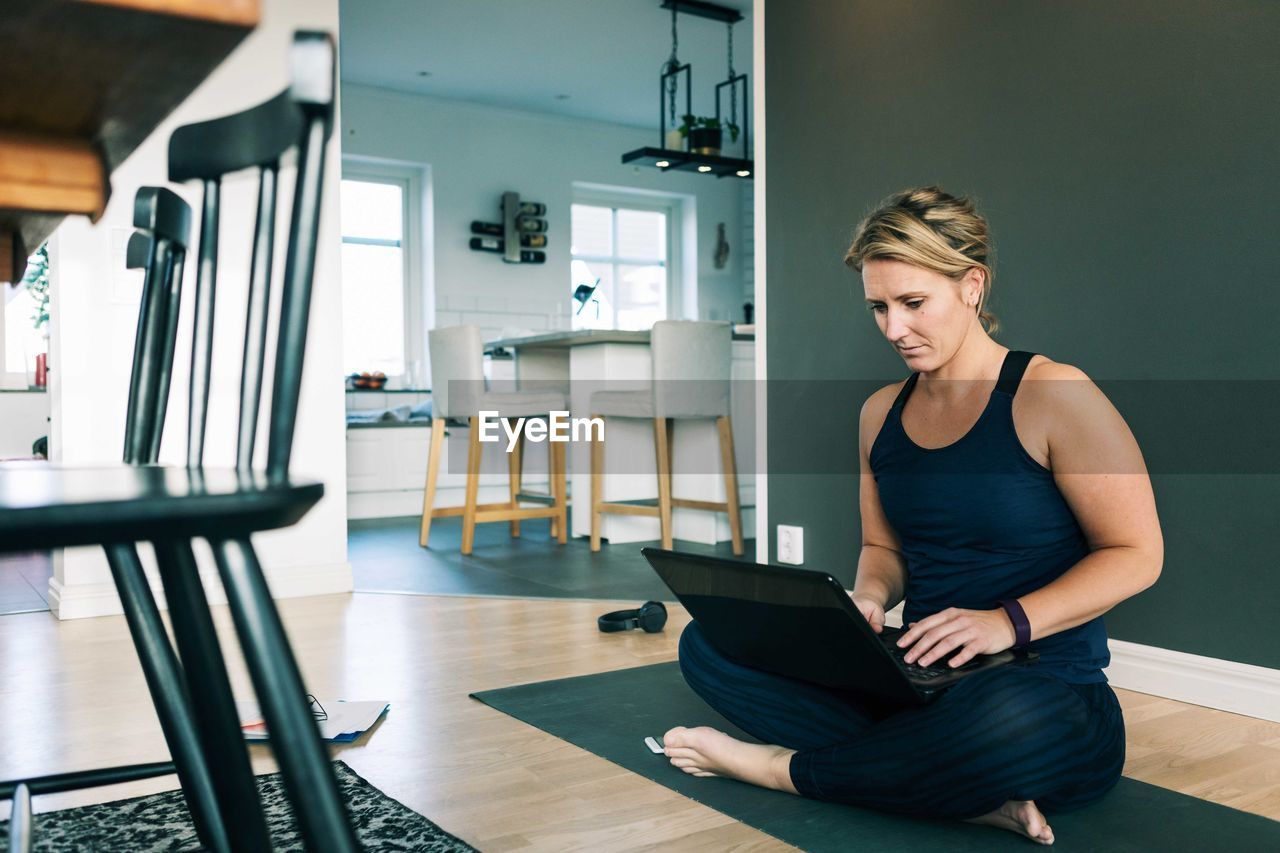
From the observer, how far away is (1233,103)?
2154mm

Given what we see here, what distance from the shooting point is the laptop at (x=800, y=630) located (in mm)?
1446

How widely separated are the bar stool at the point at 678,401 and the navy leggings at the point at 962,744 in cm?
265

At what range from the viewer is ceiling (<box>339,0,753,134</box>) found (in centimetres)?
624

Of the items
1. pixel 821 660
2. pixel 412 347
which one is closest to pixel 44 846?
pixel 821 660

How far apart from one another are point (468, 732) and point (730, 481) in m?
2.53

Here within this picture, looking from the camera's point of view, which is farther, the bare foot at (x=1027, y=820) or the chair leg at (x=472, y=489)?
the chair leg at (x=472, y=489)

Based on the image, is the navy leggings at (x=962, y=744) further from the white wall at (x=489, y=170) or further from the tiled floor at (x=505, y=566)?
the white wall at (x=489, y=170)

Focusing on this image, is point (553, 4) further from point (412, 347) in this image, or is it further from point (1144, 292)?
point (1144, 292)

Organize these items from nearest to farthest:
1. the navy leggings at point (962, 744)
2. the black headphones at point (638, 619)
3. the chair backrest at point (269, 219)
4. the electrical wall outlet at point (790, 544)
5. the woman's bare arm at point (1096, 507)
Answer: the chair backrest at point (269, 219), the navy leggings at point (962, 744), the woman's bare arm at point (1096, 507), the black headphones at point (638, 619), the electrical wall outlet at point (790, 544)

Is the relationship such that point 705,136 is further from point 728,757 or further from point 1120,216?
point 728,757

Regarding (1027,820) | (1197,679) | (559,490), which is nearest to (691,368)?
(559,490)

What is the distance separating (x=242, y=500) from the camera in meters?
0.65

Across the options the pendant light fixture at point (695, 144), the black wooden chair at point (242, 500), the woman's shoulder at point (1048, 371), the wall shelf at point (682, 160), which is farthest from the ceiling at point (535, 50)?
the black wooden chair at point (242, 500)

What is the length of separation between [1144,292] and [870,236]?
0.94m
